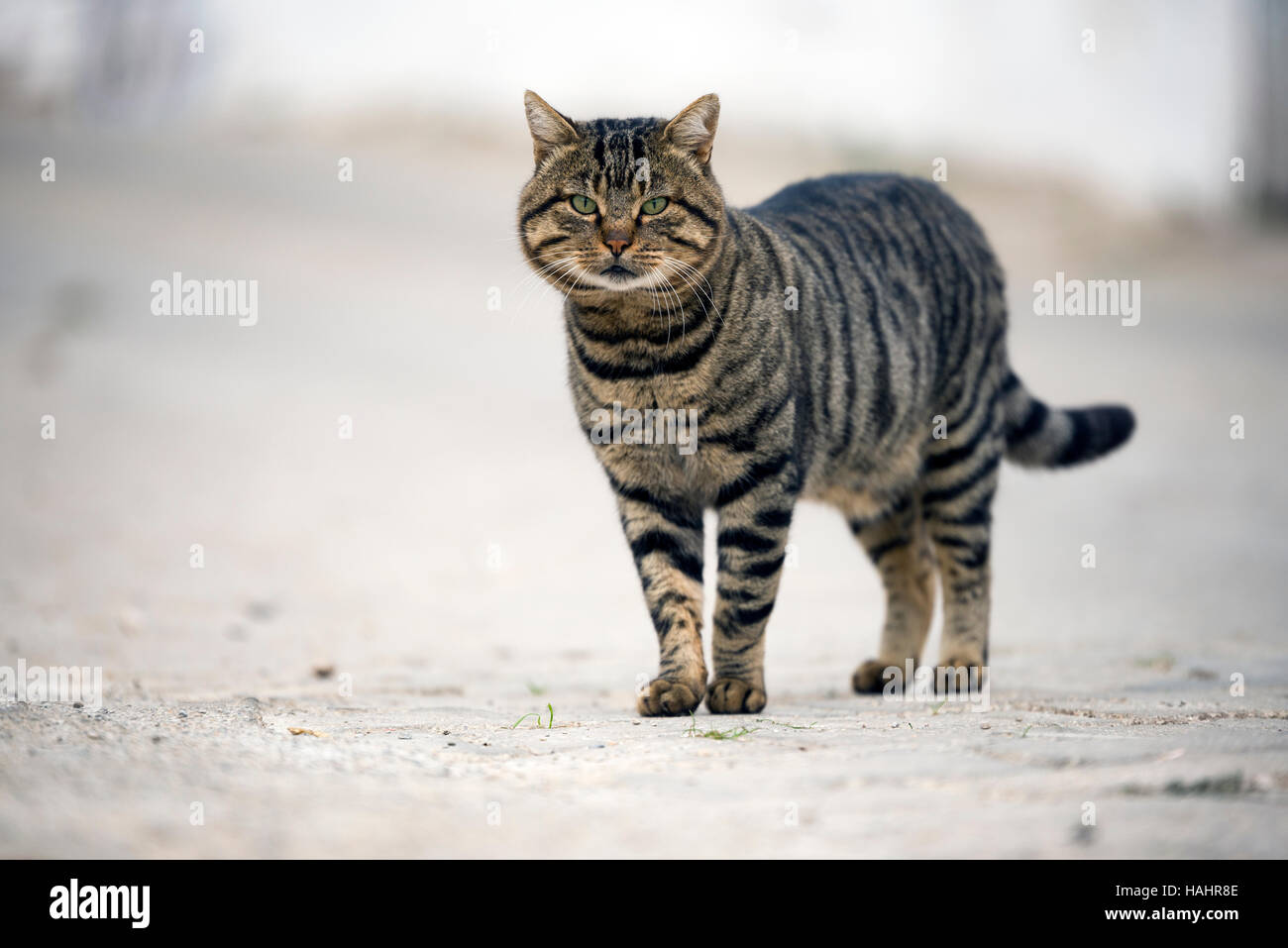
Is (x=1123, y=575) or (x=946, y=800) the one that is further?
(x=1123, y=575)

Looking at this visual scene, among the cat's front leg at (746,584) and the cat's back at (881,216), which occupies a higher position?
the cat's back at (881,216)

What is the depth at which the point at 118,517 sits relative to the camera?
24.8ft

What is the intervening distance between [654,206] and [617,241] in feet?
0.63

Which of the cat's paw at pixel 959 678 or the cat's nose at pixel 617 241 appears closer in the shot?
the cat's nose at pixel 617 241

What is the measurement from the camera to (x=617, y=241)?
132 inches

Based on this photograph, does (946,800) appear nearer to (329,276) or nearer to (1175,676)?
(1175,676)

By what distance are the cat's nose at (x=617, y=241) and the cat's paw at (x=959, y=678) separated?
2.00 metres

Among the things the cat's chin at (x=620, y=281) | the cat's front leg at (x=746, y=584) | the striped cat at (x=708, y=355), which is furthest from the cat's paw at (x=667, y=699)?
the cat's chin at (x=620, y=281)

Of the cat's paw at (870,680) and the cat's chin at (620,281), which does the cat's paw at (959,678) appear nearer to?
the cat's paw at (870,680)

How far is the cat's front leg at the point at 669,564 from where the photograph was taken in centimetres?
358

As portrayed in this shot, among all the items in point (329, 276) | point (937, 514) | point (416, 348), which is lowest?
point (937, 514)

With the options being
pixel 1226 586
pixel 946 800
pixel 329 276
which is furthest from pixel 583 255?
pixel 329 276

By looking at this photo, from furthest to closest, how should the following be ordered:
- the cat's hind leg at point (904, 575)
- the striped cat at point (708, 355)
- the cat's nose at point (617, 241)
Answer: the cat's hind leg at point (904, 575) → the striped cat at point (708, 355) → the cat's nose at point (617, 241)

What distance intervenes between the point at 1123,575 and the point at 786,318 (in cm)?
462
